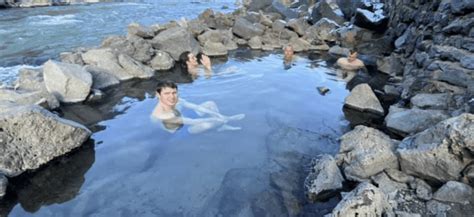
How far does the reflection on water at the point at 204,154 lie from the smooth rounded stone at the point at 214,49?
3.28 meters

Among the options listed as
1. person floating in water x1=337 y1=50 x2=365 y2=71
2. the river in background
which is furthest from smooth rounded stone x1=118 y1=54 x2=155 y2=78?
person floating in water x1=337 y1=50 x2=365 y2=71

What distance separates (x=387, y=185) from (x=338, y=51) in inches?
394

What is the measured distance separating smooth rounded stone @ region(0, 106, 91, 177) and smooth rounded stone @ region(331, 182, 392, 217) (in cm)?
398

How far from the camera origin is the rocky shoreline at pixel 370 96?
13.7 ft

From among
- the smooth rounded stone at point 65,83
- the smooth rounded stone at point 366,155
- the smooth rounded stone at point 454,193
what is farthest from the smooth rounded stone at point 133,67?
the smooth rounded stone at point 454,193

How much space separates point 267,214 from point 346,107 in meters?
4.29

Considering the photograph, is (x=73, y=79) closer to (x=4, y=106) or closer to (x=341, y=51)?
(x=4, y=106)

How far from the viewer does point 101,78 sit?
29.8 ft

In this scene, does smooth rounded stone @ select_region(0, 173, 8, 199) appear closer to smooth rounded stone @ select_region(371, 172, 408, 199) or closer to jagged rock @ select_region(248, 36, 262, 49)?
smooth rounded stone @ select_region(371, 172, 408, 199)

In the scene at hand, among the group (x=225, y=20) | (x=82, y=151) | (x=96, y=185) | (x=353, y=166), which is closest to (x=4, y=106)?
(x=82, y=151)

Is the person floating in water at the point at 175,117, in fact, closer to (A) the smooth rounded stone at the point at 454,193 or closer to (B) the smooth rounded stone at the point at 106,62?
(B) the smooth rounded stone at the point at 106,62

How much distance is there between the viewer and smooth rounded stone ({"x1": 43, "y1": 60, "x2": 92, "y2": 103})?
7781mm

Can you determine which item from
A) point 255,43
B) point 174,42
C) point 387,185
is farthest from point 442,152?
point 255,43

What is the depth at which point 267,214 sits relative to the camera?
443 cm
